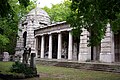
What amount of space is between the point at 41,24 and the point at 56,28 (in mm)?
9632

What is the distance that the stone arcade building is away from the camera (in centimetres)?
2948

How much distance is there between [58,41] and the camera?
35.4m

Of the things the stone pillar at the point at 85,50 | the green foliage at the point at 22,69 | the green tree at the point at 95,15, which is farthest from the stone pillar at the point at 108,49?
the green tree at the point at 95,15

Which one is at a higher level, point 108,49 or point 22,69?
point 108,49

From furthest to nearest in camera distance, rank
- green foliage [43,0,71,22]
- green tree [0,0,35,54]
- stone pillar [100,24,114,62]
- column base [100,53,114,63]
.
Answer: green foliage [43,0,71,22] < stone pillar [100,24,114,62] < column base [100,53,114,63] < green tree [0,0,35,54]

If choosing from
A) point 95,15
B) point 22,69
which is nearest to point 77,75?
point 22,69

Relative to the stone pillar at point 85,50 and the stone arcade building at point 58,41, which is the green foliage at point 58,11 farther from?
the stone pillar at point 85,50

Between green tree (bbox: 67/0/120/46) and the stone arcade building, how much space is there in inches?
572

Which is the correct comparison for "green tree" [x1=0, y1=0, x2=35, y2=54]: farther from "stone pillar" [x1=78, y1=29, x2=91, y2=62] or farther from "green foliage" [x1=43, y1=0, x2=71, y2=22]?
"green foliage" [x1=43, y1=0, x2=71, y2=22]

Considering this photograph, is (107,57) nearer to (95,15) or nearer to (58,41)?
(58,41)

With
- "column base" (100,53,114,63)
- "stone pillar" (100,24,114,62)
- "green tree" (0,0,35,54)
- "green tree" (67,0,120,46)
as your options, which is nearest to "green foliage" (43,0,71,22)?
→ "green tree" (0,0,35,54)

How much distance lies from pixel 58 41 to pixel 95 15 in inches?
942

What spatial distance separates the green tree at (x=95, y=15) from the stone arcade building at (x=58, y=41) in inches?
572

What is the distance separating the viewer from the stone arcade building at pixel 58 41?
29484mm
